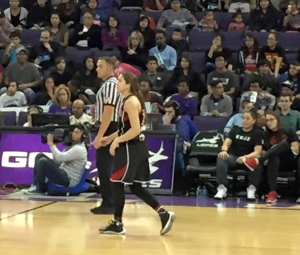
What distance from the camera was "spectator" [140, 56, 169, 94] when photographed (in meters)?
14.5

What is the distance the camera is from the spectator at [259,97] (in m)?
13.2

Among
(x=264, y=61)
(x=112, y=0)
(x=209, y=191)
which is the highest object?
(x=112, y=0)

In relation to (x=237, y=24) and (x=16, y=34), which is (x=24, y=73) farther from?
(x=237, y=24)

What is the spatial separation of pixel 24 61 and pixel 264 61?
15.1 feet

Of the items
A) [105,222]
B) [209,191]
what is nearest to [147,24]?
[209,191]

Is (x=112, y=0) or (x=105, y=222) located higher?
(x=112, y=0)

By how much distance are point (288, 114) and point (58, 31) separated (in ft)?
20.2

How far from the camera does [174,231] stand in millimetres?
8195

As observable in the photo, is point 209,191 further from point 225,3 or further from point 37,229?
point 225,3

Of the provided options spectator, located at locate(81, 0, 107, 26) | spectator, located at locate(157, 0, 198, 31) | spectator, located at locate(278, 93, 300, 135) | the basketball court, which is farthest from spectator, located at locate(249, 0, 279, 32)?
the basketball court

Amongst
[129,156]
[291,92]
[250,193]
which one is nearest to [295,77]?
[291,92]

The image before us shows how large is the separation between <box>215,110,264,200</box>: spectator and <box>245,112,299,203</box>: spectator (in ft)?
0.38

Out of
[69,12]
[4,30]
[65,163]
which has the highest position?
[69,12]

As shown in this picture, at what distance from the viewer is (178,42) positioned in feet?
51.3
